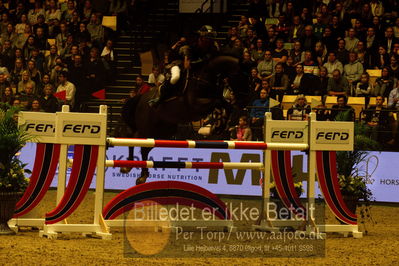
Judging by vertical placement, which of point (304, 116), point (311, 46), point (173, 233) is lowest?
point (173, 233)

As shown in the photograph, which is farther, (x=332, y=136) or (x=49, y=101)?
(x=49, y=101)

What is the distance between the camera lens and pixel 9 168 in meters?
8.39

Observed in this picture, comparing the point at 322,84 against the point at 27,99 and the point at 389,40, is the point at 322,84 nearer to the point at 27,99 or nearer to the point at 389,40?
the point at 389,40

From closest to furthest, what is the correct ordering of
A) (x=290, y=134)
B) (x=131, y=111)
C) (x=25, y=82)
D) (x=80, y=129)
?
1. (x=80, y=129)
2. (x=290, y=134)
3. (x=131, y=111)
4. (x=25, y=82)

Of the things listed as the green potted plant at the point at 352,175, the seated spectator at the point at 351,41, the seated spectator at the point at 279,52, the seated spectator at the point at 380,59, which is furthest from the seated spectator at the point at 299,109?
the green potted plant at the point at 352,175

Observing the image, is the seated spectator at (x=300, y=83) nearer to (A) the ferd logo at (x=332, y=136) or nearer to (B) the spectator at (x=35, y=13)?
(A) the ferd logo at (x=332, y=136)

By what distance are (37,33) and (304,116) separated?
8321 mm

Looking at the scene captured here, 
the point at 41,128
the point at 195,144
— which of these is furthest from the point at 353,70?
the point at 41,128

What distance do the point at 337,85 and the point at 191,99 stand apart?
6342 mm

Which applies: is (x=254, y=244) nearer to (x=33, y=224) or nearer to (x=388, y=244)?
(x=388, y=244)

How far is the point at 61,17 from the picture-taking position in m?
20.1

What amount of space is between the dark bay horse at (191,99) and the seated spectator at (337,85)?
5360mm

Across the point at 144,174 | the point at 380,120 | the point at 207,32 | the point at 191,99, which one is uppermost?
the point at 207,32

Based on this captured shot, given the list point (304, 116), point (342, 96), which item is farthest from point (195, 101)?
point (342, 96)
